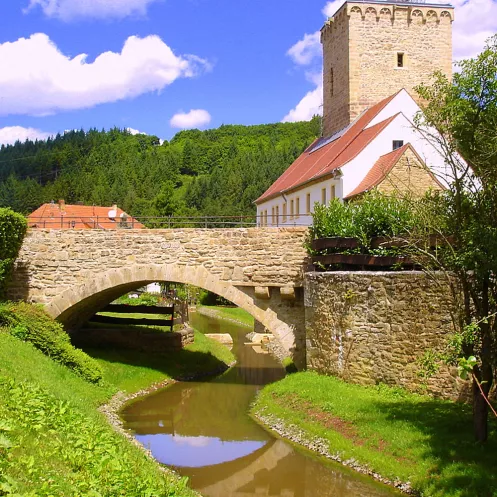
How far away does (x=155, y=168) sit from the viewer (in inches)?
3701

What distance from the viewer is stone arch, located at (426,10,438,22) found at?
3188 cm

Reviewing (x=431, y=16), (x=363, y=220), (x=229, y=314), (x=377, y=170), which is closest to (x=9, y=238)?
(x=363, y=220)

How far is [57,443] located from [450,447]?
6.47m

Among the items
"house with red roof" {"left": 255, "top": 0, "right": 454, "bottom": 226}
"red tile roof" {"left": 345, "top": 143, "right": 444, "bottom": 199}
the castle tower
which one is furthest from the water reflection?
the castle tower

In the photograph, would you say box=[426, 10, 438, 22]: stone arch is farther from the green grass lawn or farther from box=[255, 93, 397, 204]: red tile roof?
the green grass lawn

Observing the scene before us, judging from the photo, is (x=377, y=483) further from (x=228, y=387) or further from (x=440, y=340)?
(x=228, y=387)

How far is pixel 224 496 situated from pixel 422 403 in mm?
4499

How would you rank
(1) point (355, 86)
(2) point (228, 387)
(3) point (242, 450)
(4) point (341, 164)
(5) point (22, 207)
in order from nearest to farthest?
(3) point (242, 450) → (2) point (228, 387) → (4) point (341, 164) → (1) point (355, 86) → (5) point (22, 207)

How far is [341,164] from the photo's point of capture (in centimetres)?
2505

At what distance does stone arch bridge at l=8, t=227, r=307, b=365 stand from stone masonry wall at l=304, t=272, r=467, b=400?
3.93ft

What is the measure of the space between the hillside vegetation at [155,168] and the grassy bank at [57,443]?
40790mm

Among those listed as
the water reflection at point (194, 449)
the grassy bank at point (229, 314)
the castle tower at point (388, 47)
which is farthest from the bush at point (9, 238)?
the grassy bank at point (229, 314)

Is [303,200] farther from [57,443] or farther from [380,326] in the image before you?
[57,443]

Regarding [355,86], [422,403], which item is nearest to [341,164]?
[355,86]
